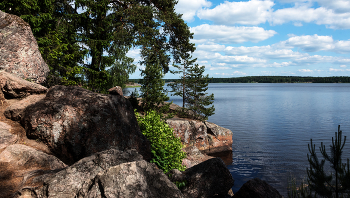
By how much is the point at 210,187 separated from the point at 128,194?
5.73 metres

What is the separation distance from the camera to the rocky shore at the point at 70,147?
13.9ft

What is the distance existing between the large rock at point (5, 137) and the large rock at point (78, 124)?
21.4 inches

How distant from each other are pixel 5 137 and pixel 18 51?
21.6 ft

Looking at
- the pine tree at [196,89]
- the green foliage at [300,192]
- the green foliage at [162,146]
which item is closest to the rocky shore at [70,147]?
the green foliage at [162,146]

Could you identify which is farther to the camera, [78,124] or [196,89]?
[196,89]

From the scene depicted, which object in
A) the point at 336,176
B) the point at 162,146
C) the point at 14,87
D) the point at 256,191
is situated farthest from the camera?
the point at 162,146

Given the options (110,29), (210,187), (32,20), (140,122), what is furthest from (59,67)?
(210,187)

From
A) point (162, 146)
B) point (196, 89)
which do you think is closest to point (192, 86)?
point (196, 89)

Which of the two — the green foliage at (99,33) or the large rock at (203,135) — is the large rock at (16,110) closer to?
the green foliage at (99,33)

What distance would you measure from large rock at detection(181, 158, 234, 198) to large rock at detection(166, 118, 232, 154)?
491 inches

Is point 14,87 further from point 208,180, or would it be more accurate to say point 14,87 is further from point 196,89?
point 196,89

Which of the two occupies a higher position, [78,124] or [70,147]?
[78,124]

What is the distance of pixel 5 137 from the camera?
692cm

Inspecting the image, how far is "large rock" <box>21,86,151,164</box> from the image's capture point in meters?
7.77
